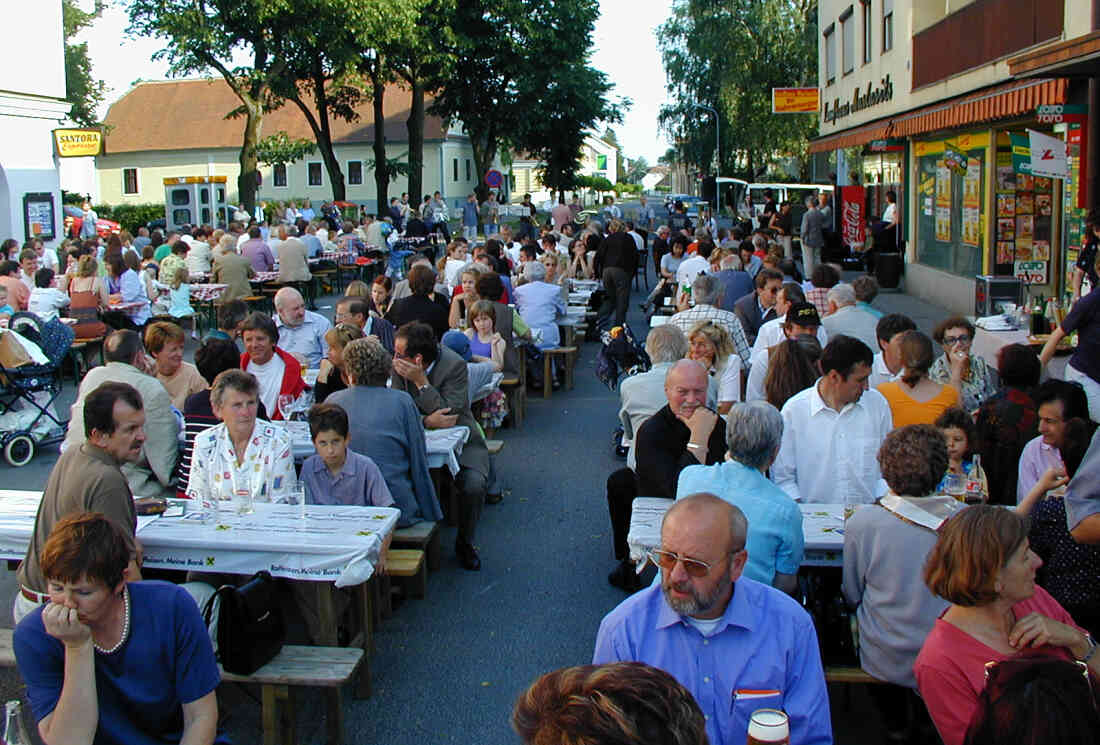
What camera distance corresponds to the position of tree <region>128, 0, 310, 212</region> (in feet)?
97.0

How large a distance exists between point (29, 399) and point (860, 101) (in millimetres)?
20165

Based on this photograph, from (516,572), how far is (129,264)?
10.9 m

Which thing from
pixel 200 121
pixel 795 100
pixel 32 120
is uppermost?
pixel 200 121

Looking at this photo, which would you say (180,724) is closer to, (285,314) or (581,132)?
(285,314)

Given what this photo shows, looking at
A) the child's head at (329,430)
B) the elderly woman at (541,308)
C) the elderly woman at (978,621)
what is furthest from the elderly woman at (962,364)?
the elderly woman at (541,308)

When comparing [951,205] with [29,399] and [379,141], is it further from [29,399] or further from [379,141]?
[379,141]

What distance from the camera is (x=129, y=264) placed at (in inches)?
616

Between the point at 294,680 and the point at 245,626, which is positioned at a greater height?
the point at 245,626

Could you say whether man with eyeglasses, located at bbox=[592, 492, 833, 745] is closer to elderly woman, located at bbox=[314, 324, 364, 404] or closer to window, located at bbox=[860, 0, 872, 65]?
elderly woman, located at bbox=[314, 324, 364, 404]

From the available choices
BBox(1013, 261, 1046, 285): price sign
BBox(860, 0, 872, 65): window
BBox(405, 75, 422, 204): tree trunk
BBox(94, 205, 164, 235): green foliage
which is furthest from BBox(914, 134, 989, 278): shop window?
BBox(94, 205, 164, 235): green foliage

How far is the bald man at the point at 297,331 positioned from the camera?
9.19 metres

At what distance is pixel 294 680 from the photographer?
4.48m

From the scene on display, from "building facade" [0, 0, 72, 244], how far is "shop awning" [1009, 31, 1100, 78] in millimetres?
22019

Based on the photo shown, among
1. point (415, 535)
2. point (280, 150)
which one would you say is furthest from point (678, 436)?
point (280, 150)
